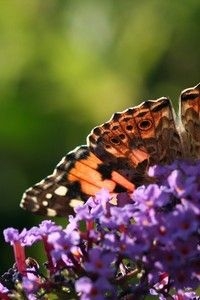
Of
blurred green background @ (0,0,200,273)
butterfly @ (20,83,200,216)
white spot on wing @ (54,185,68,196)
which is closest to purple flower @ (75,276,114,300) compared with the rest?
butterfly @ (20,83,200,216)

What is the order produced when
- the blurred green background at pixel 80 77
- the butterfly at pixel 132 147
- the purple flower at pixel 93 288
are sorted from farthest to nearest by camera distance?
the blurred green background at pixel 80 77 → the butterfly at pixel 132 147 → the purple flower at pixel 93 288

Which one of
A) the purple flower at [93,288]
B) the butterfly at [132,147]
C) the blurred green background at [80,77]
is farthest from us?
the blurred green background at [80,77]

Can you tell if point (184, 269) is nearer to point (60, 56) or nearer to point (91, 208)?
point (91, 208)

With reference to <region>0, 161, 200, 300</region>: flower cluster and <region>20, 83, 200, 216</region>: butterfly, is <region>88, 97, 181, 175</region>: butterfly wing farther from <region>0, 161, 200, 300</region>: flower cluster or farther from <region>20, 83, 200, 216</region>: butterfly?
<region>0, 161, 200, 300</region>: flower cluster

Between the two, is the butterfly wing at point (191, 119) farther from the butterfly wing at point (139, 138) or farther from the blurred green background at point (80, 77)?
the blurred green background at point (80, 77)

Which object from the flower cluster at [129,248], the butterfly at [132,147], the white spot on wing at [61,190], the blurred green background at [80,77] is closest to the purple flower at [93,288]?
the flower cluster at [129,248]

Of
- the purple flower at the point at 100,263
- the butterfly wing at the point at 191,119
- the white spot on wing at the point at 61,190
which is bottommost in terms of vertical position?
the purple flower at the point at 100,263
